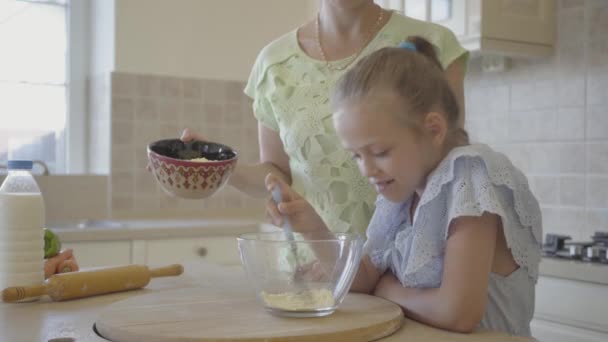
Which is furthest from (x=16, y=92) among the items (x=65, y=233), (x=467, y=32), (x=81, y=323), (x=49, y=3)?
(x=81, y=323)

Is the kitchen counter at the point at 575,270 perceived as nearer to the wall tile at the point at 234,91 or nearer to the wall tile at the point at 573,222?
the wall tile at the point at 573,222

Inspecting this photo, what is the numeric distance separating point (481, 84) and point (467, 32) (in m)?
0.35

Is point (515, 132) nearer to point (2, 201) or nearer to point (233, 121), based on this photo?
point (233, 121)

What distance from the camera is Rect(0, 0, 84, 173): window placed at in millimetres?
3020

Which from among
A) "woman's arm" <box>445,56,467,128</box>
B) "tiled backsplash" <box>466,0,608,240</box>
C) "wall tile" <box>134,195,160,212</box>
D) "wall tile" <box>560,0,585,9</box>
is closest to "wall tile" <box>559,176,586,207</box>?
"tiled backsplash" <box>466,0,608,240</box>

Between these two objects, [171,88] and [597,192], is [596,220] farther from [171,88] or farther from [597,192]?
[171,88]

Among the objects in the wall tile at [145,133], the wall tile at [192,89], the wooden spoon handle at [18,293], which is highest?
the wall tile at [192,89]

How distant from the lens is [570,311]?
1937 millimetres

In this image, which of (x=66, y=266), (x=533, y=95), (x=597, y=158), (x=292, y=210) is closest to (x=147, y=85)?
(x=533, y=95)

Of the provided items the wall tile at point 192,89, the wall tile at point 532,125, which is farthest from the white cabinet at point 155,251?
the wall tile at point 532,125

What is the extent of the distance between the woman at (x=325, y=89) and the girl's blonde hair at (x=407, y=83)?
12.3 inches

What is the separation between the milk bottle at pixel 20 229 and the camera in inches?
46.1

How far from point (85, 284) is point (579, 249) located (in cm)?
133

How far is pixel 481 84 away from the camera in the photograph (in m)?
2.68
